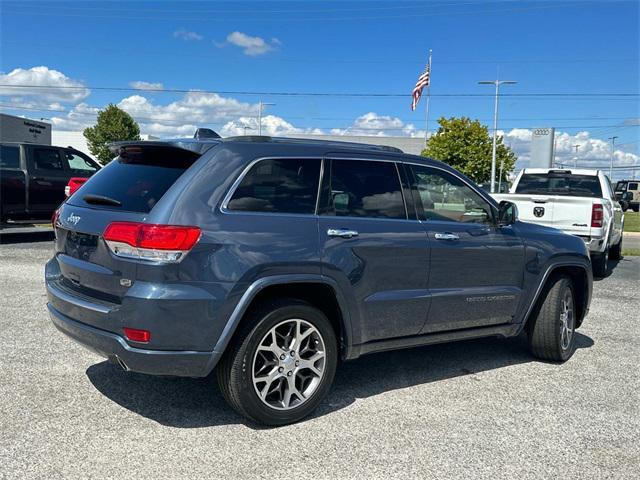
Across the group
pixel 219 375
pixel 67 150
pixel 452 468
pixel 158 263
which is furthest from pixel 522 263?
pixel 67 150

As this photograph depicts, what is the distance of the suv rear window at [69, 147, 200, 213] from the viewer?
3.61m

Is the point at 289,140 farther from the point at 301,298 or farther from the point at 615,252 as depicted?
the point at 615,252

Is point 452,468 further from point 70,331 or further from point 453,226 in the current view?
point 70,331

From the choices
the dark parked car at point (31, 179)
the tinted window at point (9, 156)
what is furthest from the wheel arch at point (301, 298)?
the tinted window at point (9, 156)

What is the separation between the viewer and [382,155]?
14.4ft

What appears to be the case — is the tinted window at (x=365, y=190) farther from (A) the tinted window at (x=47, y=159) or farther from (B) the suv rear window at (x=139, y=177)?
(A) the tinted window at (x=47, y=159)

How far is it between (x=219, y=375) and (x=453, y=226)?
6.95 ft

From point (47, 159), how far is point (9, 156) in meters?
0.73

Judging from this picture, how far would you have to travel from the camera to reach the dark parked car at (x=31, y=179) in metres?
11.6

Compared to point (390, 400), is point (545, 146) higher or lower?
higher

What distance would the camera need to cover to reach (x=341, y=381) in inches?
184

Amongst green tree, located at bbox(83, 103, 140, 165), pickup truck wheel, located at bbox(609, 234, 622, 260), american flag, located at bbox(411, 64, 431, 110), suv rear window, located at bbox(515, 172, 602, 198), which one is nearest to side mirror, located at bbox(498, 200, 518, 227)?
suv rear window, located at bbox(515, 172, 602, 198)

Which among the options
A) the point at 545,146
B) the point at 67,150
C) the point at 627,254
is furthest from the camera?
the point at 545,146

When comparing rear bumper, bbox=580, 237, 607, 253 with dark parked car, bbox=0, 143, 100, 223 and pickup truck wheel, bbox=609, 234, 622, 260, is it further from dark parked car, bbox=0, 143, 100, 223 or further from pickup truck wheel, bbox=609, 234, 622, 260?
dark parked car, bbox=0, 143, 100, 223
